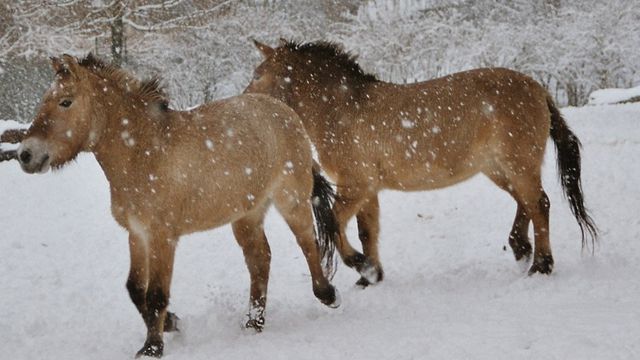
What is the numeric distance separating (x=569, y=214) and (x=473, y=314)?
12.5 feet

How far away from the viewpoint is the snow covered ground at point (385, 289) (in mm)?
3627

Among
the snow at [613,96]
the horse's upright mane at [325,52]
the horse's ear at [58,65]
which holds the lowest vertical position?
the snow at [613,96]

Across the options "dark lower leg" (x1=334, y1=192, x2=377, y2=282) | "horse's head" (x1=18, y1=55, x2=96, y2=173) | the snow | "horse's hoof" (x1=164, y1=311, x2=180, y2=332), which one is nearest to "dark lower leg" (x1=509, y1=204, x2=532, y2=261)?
"dark lower leg" (x1=334, y1=192, x2=377, y2=282)

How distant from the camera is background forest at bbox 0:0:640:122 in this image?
21328 millimetres

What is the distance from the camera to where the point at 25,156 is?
3645mm

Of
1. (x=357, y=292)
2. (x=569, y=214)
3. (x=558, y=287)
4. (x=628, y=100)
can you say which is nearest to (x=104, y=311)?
(x=357, y=292)

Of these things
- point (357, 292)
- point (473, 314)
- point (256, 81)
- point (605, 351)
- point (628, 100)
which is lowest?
point (628, 100)

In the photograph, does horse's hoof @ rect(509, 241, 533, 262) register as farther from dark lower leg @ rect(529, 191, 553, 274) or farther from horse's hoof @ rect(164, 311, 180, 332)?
horse's hoof @ rect(164, 311, 180, 332)

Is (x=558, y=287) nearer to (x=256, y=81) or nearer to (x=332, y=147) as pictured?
(x=332, y=147)

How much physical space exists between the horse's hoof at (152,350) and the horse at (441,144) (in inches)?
77.3

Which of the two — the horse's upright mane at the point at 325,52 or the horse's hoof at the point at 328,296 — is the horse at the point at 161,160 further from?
the horse's upright mane at the point at 325,52

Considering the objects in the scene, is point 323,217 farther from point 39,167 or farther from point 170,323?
point 39,167

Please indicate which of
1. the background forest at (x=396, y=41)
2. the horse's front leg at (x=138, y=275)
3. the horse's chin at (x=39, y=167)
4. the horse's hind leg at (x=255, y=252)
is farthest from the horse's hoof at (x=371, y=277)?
the background forest at (x=396, y=41)

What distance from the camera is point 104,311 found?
513 centimetres
